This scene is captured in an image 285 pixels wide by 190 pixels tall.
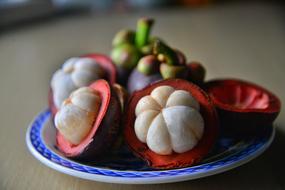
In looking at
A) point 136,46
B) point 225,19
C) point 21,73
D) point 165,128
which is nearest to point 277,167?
point 165,128

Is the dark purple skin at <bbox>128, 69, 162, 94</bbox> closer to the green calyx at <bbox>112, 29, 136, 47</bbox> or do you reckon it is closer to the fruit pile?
the fruit pile

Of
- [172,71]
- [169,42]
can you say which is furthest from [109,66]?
[169,42]

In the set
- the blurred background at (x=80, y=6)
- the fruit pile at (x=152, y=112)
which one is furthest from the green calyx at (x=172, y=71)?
the blurred background at (x=80, y=6)

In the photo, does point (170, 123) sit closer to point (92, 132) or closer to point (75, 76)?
point (92, 132)

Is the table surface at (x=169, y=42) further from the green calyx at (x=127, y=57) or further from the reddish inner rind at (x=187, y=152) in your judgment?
the green calyx at (x=127, y=57)

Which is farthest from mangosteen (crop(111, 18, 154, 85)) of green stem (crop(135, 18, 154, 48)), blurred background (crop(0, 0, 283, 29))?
blurred background (crop(0, 0, 283, 29))
